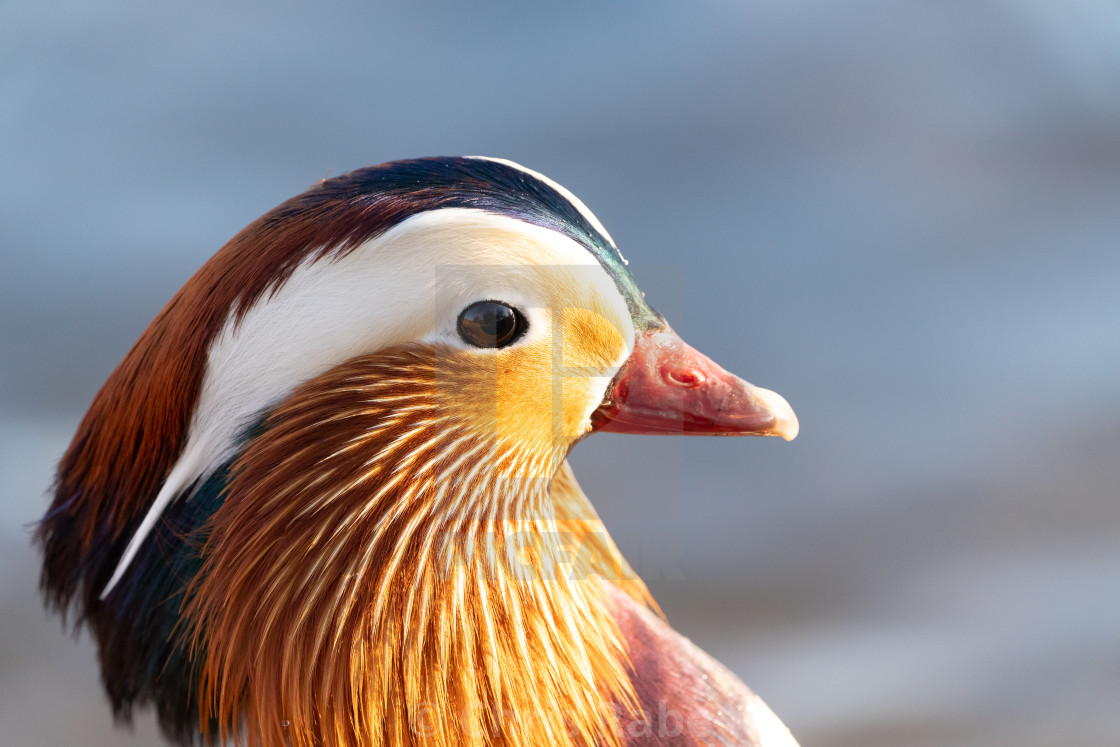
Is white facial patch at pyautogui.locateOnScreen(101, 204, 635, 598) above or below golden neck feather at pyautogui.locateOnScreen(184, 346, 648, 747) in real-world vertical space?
above

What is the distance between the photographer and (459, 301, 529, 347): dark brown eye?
0.40m

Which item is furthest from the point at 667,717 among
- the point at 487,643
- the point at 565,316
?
the point at 565,316

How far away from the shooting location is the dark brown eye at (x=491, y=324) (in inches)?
15.6

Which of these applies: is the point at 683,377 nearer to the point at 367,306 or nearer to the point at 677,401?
the point at 677,401

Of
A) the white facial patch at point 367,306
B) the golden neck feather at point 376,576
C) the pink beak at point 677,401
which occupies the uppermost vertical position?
the pink beak at point 677,401

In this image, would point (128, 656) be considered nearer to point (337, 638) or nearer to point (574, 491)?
point (337, 638)

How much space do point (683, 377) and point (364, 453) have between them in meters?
0.17

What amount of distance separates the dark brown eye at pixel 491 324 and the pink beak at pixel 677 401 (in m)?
0.07

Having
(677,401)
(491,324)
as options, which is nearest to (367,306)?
(491,324)

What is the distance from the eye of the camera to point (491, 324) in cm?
40

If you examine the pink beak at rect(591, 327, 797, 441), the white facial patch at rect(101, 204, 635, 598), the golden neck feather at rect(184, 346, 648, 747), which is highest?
the pink beak at rect(591, 327, 797, 441)

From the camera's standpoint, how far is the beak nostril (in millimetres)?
452

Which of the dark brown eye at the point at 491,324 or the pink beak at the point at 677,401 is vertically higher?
the pink beak at the point at 677,401

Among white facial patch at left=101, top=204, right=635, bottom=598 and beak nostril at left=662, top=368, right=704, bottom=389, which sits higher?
beak nostril at left=662, top=368, right=704, bottom=389
